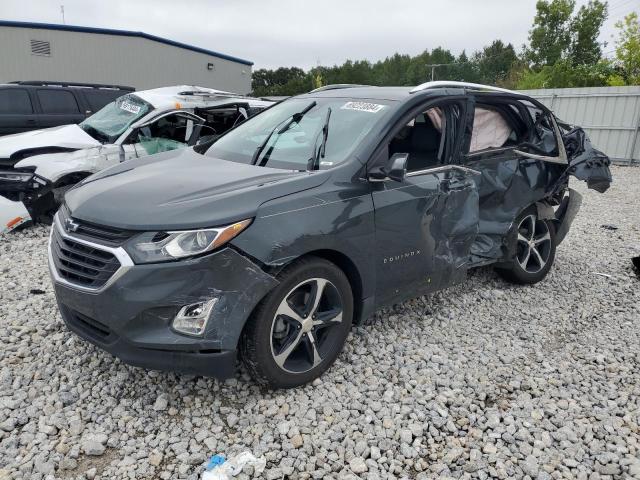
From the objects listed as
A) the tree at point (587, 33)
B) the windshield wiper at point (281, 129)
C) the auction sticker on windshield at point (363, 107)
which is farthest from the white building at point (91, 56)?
the tree at point (587, 33)

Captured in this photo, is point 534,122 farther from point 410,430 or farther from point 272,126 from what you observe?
point 410,430

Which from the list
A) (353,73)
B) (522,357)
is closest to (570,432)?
(522,357)

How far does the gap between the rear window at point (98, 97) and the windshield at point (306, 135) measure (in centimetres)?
843

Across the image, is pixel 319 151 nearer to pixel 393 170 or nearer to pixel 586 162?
pixel 393 170

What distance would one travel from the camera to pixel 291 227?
2721 millimetres

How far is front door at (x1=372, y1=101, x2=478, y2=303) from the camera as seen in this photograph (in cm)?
326

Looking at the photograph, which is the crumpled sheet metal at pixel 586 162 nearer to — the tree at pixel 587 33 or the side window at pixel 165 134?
the side window at pixel 165 134

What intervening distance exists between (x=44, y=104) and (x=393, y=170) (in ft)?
32.6

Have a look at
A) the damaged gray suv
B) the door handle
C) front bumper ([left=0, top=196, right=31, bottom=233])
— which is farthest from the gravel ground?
A: front bumper ([left=0, top=196, right=31, bottom=233])

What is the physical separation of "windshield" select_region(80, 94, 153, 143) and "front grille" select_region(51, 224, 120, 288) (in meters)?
4.49

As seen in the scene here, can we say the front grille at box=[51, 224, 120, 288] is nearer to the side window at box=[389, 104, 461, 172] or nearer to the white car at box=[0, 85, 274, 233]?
the side window at box=[389, 104, 461, 172]

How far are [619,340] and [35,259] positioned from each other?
5.59 metres

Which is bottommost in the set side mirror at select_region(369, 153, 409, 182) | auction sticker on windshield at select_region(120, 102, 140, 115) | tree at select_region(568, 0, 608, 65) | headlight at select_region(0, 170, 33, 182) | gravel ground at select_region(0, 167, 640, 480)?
gravel ground at select_region(0, 167, 640, 480)

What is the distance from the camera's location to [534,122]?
15.5 feet
